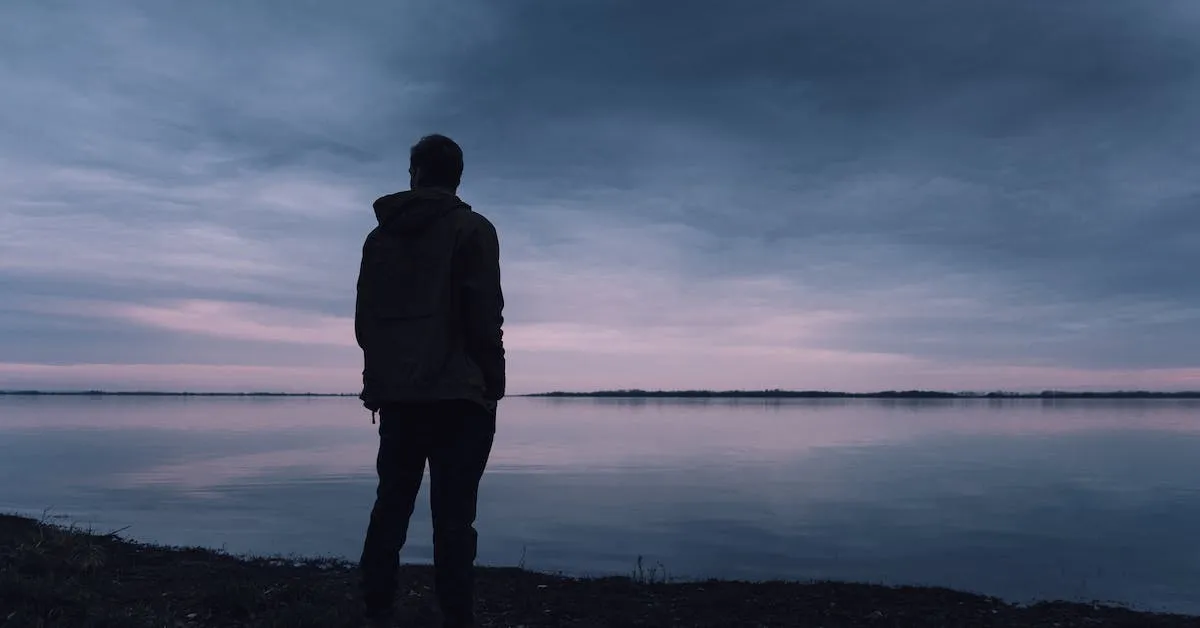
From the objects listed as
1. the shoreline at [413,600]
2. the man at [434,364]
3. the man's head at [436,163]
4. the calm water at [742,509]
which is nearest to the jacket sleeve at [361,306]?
the man at [434,364]

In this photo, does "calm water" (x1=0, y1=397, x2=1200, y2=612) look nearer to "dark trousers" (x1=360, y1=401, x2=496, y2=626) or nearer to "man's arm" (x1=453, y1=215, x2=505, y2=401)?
"dark trousers" (x1=360, y1=401, x2=496, y2=626)

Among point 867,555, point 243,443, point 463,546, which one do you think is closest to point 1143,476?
point 867,555

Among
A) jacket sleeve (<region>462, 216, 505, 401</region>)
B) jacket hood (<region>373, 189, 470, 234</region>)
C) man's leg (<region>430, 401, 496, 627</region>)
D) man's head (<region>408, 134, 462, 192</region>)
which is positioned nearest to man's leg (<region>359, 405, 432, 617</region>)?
man's leg (<region>430, 401, 496, 627</region>)

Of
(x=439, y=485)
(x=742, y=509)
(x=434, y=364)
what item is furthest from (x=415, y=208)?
(x=742, y=509)

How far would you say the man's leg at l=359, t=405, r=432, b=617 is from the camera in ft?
16.8

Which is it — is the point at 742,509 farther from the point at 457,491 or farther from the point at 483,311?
the point at 483,311

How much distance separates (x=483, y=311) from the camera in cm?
508

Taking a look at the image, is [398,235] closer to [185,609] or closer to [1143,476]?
[185,609]

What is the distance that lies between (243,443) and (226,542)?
129 feet

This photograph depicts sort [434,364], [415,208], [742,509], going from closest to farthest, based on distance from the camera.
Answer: [434,364], [415,208], [742,509]

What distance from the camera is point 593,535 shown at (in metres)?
19.2

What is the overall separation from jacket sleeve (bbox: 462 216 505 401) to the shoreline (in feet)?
10.3

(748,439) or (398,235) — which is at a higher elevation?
(398,235)

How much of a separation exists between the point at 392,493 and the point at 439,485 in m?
0.39
